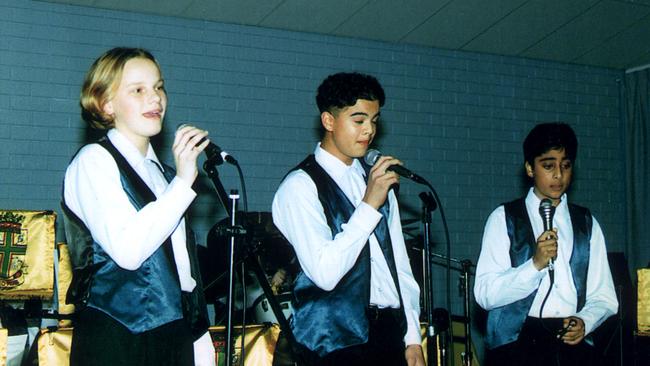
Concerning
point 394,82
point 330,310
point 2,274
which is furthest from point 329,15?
point 330,310

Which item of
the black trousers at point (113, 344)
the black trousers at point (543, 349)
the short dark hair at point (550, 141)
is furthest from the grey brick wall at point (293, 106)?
the black trousers at point (113, 344)

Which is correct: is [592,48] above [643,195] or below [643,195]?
above

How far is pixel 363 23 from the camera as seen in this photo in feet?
21.8

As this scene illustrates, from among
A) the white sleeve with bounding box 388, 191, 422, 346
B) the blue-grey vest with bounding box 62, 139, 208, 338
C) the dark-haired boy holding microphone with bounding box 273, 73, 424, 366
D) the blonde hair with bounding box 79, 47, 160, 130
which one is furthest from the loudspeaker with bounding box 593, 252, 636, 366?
the blonde hair with bounding box 79, 47, 160, 130

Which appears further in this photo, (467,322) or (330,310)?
(467,322)

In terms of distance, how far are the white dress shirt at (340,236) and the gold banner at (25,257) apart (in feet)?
5.05

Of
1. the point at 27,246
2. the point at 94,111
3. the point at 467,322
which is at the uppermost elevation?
the point at 94,111

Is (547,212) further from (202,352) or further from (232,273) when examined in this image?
(202,352)

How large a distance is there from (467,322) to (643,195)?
4146 mm

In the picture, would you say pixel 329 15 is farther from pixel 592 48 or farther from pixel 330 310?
pixel 330 310

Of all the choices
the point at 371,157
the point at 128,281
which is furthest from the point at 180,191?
the point at 371,157

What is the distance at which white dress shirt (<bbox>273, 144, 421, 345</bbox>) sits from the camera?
2.75 meters

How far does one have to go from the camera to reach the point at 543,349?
3.37 metres

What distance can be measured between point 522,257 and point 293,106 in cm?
342
